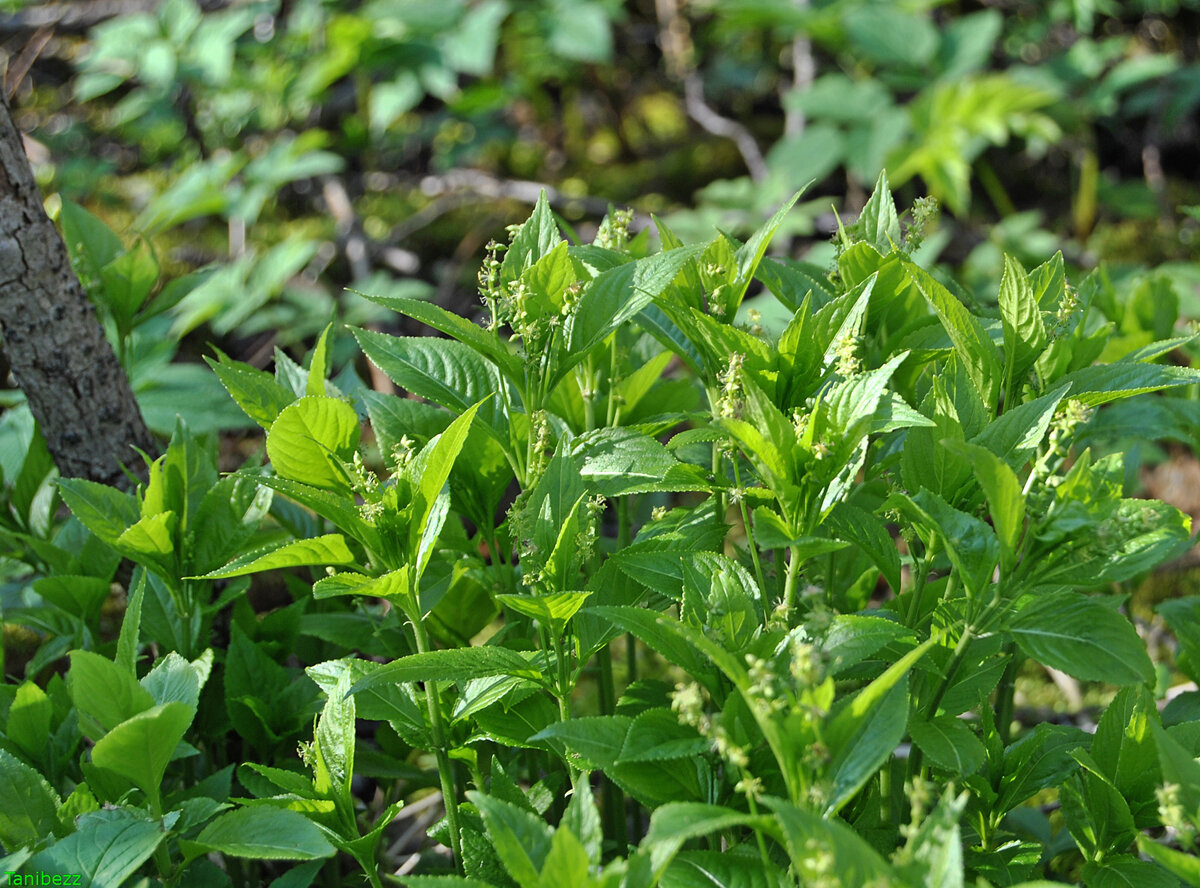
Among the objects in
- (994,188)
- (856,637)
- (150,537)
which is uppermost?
(150,537)

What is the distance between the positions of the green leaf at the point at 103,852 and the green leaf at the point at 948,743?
804mm

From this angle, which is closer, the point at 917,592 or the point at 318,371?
the point at 917,592

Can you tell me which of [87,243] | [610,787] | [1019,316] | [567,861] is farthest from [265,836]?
[87,243]

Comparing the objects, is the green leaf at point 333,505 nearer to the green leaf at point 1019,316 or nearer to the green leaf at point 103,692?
the green leaf at point 103,692

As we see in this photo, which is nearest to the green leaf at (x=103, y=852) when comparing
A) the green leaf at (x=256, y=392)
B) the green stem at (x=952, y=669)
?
the green leaf at (x=256, y=392)

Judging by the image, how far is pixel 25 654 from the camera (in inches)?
88.5

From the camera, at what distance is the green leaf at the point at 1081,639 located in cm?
99

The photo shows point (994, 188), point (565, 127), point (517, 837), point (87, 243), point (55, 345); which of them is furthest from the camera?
point (565, 127)

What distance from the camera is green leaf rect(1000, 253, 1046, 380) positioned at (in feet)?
3.85

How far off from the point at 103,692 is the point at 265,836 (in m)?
0.25

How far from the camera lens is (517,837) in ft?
3.07

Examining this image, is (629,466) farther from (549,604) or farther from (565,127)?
(565,127)

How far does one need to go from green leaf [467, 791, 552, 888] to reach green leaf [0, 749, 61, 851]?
0.58 m

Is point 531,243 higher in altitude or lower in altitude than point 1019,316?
higher
